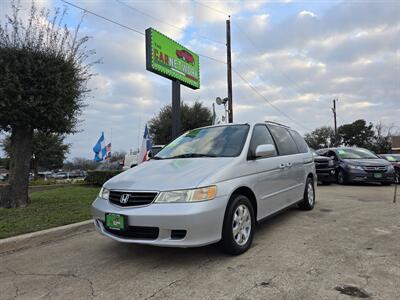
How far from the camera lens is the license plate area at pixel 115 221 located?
3.86 metres

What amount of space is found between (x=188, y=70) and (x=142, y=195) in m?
12.9

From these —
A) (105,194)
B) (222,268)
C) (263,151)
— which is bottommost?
(222,268)

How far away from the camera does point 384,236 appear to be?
4.95 metres

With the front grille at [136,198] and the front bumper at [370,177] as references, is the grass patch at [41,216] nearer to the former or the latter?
the front grille at [136,198]

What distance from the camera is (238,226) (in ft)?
13.9

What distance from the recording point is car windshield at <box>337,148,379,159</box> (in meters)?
13.6

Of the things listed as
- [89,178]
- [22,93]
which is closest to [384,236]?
[22,93]

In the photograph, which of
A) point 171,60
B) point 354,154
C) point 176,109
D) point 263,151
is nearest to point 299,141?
point 263,151

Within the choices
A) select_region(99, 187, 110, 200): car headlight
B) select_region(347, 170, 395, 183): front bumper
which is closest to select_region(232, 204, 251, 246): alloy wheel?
select_region(99, 187, 110, 200): car headlight

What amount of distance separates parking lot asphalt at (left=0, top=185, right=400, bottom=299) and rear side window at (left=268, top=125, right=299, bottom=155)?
1.35m

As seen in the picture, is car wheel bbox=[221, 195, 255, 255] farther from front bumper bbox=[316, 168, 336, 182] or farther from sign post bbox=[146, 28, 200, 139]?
front bumper bbox=[316, 168, 336, 182]

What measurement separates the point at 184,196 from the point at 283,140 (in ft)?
10.1

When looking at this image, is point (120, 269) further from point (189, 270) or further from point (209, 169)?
point (209, 169)

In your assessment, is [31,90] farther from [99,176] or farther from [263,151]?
[99,176]
